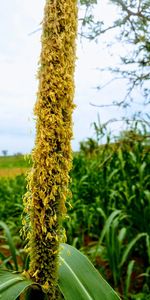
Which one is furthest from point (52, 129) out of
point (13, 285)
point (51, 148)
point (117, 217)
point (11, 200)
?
point (11, 200)

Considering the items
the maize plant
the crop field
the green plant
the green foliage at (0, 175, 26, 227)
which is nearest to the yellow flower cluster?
the maize plant

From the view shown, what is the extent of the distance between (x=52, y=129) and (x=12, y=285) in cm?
41

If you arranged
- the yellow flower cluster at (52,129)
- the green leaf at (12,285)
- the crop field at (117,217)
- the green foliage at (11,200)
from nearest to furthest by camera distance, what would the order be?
the yellow flower cluster at (52,129)
the green leaf at (12,285)
the crop field at (117,217)
the green foliage at (11,200)

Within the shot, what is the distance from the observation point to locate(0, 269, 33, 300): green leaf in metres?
1.22

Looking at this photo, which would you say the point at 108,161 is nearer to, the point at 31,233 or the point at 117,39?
the point at 117,39

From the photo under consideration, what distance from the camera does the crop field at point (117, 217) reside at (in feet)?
10.8

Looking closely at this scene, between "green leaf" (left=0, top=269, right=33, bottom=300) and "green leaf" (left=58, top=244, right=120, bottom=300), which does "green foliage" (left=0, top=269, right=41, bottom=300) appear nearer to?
"green leaf" (left=0, top=269, right=33, bottom=300)

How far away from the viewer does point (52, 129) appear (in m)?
1.12

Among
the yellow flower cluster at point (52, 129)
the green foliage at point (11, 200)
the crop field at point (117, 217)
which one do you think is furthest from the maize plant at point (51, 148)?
the green foliage at point (11, 200)

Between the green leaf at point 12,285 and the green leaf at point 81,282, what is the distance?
101 mm

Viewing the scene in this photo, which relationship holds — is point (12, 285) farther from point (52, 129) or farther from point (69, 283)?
point (52, 129)

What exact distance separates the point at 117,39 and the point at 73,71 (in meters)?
4.99

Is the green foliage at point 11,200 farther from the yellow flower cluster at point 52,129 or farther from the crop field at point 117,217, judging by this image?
the yellow flower cluster at point 52,129

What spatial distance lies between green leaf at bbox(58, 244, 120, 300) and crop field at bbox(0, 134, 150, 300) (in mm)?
1747
